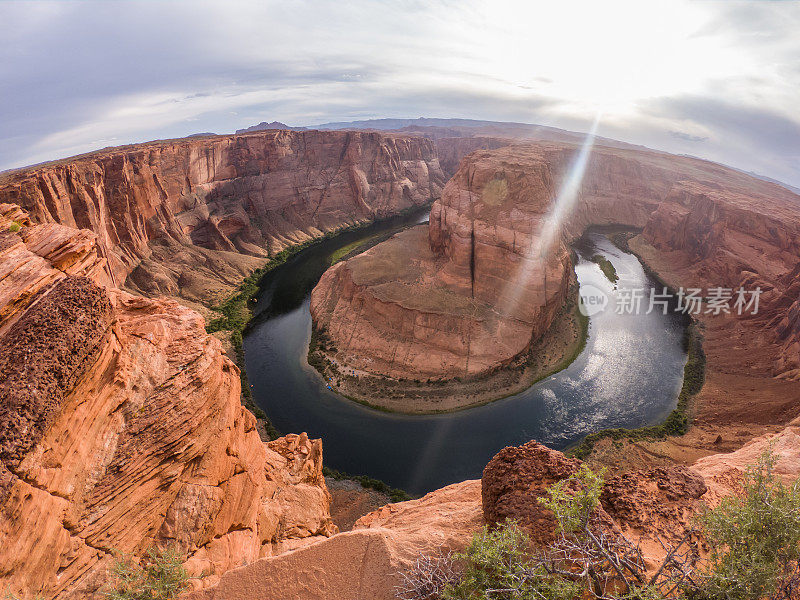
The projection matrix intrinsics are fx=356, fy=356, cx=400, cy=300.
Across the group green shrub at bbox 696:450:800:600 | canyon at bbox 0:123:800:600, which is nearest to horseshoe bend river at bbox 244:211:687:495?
canyon at bbox 0:123:800:600

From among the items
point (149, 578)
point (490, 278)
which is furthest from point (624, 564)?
point (490, 278)

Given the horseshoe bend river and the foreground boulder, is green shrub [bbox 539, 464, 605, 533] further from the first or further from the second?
the horseshoe bend river

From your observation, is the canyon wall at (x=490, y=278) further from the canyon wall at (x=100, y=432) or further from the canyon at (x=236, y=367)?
the canyon wall at (x=100, y=432)

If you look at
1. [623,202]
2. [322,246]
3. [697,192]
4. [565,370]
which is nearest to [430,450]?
[565,370]

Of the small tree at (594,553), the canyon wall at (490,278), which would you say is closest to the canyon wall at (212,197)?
the canyon wall at (490,278)

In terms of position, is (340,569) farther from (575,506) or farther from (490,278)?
(490,278)

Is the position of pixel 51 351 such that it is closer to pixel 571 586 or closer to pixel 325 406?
pixel 571 586

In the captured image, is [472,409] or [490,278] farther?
[490,278]
